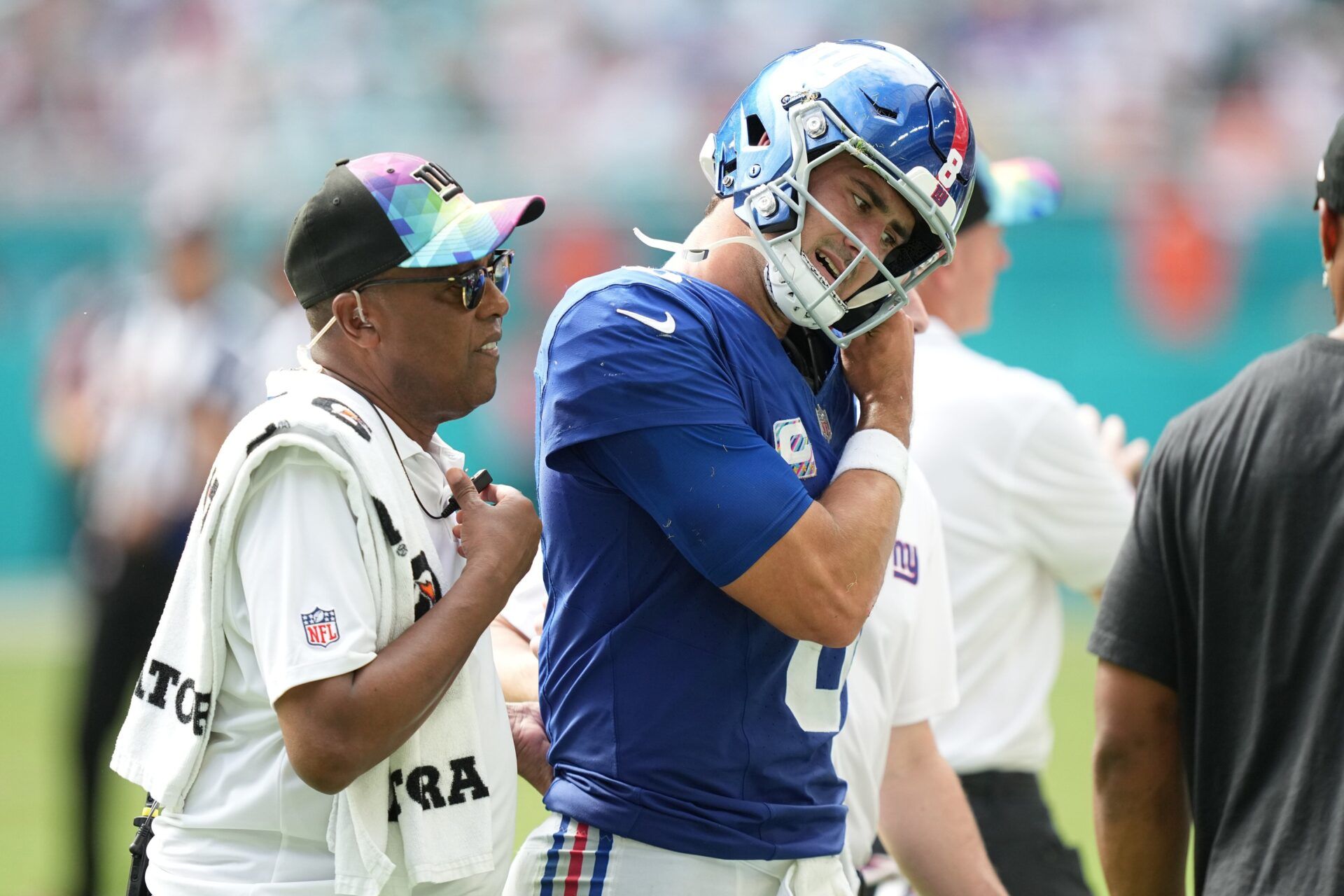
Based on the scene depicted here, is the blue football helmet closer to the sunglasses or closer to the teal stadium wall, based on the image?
the sunglasses

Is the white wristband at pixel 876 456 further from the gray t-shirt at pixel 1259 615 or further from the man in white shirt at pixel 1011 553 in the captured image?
the man in white shirt at pixel 1011 553

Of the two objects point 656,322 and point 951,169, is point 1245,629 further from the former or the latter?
point 656,322

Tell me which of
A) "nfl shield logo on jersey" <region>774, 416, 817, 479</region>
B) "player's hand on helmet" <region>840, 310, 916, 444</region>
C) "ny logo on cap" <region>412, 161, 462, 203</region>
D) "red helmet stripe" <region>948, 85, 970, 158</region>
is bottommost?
"nfl shield logo on jersey" <region>774, 416, 817, 479</region>

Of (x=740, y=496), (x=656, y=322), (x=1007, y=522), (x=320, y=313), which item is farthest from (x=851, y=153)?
(x=1007, y=522)

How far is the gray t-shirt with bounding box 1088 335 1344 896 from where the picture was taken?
2.31 meters

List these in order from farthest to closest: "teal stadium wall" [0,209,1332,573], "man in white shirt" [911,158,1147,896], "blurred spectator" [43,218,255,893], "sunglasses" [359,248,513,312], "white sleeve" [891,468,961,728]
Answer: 1. "teal stadium wall" [0,209,1332,573]
2. "blurred spectator" [43,218,255,893]
3. "man in white shirt" [911,158,1147,896]
4. "white sleeve" [891,468,961,728]
5. "sunglasses" [359,248,513,312]

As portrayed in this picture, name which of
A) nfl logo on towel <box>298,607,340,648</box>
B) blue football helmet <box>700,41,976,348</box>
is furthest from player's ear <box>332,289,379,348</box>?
blue football helmet <box>700,41,976,348</box>

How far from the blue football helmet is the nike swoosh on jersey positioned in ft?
0.74

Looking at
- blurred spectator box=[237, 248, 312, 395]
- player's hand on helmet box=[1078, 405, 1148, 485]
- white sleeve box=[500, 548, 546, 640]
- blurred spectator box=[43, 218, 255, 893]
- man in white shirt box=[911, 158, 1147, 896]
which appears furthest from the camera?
blurred spectator box=[237, 248, 312, 395]

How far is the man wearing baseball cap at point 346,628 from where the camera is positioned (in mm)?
2213

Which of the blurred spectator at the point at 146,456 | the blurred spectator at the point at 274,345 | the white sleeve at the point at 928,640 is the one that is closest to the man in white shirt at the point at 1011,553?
the white sleeve at the point at 928,640

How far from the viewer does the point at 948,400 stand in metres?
3.90

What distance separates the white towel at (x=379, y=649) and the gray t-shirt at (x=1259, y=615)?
115 centimetres

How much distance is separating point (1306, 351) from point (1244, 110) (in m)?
13.1
